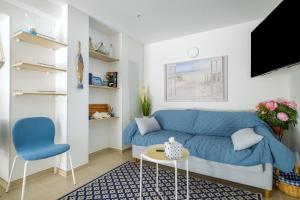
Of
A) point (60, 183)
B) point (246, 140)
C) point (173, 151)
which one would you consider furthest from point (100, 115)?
point (246, 140)

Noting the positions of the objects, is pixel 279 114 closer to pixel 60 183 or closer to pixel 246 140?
pixel 246 140

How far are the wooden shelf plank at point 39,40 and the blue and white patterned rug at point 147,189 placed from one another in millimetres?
1897

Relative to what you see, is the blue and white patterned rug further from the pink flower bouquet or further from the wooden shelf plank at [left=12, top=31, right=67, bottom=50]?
the wooden shelf plank at [left=12, top=31, right=67, bottom=50]

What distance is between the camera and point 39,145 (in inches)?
81.0

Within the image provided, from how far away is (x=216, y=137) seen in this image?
7.98 ft

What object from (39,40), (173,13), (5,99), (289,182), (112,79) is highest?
(173,13)

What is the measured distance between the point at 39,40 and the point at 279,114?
3261mm

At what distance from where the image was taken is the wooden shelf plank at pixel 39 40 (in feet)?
6.15

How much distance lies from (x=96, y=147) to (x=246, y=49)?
3.34 m

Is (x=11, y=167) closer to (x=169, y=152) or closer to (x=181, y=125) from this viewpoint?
(x=169, y=152)

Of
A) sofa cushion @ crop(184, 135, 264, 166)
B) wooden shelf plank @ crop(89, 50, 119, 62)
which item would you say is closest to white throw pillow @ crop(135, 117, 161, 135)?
sofa cushion @ crop(184, 135, 264, 166)

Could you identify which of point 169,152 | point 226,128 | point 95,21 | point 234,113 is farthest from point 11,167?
point 234,113

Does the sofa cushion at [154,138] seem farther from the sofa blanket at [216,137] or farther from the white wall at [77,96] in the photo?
the white wall at [77,96]

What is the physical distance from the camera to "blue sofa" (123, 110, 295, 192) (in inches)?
68.3
